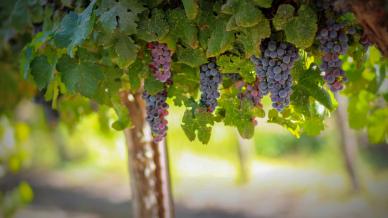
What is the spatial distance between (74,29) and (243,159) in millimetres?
5682

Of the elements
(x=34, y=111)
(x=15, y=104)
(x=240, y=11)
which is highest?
(x=34, y=111)

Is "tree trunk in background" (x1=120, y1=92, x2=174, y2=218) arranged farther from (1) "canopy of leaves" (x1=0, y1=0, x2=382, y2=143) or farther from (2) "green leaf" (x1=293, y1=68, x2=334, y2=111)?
(2) "green leaf" (x1=293, y1=68, x2=334, y2=111)

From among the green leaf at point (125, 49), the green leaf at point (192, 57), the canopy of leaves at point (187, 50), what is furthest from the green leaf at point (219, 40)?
the green leaf at point (125, 49)

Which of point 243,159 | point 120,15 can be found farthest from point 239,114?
point 243,159

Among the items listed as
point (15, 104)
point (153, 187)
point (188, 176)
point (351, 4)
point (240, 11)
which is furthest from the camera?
point (188, 176)

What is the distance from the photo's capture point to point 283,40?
4.03 feet

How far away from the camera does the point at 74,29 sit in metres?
1.31

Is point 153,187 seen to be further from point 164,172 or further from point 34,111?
point 34,111

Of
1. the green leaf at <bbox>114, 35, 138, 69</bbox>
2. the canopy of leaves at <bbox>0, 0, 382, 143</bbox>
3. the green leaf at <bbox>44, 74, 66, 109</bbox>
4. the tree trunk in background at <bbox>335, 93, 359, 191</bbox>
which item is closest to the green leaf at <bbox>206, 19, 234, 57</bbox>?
the canopy of leaves at <bbox>0, 0, 382, 143</bbox>

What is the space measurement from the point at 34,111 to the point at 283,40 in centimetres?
763

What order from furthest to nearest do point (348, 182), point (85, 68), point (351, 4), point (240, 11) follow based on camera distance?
point (348, 182), point (85, 68), point (240, 11), point (351, 4)

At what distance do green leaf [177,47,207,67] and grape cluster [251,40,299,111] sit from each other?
5.9 inches

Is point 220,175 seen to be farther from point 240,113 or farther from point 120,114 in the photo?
point 240,113

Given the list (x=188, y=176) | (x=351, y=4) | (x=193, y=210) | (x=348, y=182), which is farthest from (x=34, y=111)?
(x=351, y=4)
